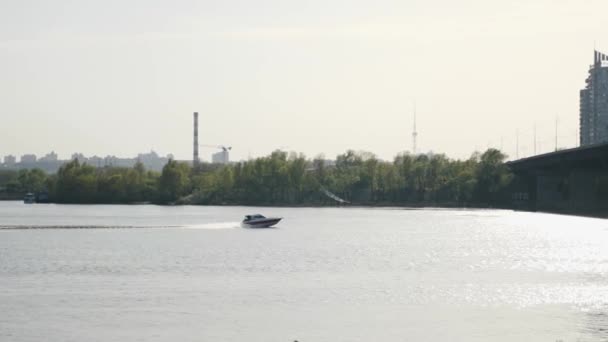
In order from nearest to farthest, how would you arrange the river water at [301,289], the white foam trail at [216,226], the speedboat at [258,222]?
the river water at [301,289] < the white foam trail at [216,226] < the speedboat at [258,222]

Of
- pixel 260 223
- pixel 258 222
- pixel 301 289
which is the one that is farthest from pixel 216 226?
pixel 301 289

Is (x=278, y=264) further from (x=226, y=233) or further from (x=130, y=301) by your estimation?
(x=226, y=233)

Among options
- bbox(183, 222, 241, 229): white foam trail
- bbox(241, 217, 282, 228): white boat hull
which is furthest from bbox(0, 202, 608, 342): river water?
bbox(241, 217, 282, 228): white boat hull

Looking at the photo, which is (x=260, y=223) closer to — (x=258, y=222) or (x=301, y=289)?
(x=258, y=222)

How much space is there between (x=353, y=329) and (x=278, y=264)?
1610 inches

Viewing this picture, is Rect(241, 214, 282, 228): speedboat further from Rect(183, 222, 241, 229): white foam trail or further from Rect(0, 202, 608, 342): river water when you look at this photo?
Rect(0, 202, 608, 342): river water

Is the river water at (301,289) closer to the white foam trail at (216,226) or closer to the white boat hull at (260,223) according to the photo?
the white foam trail at (216,226)

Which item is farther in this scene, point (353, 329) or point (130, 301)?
point (130, 301)

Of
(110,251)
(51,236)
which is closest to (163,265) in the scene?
(110,251)

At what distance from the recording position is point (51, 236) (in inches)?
5743

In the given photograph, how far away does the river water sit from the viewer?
185 feet

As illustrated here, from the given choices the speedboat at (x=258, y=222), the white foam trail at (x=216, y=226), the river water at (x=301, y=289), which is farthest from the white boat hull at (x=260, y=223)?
the river water at (x=301, y=289)

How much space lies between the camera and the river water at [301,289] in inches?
2215

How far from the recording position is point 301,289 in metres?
75.8
